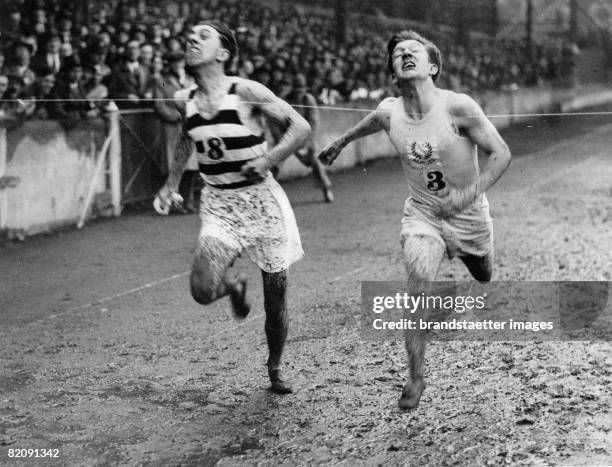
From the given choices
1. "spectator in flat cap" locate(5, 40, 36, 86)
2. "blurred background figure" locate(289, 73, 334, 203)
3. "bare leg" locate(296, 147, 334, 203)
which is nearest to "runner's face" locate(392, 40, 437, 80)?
"spectator in flat cap" locate(5, 40, 36, 86)

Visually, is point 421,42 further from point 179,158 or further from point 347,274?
point 347,274

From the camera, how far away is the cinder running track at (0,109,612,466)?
435 cm

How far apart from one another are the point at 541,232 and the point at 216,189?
6236mm

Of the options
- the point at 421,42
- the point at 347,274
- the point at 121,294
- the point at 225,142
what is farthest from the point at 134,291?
the point at 421,42

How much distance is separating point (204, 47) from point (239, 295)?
4.18 feet

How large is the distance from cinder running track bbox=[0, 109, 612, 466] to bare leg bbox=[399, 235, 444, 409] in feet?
0.30

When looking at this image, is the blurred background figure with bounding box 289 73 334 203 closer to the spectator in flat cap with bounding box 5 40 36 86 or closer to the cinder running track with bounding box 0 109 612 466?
the cinder running track with bounding box 0 109 612 466

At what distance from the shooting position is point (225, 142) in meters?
4.88

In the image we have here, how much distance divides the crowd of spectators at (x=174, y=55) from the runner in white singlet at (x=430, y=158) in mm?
3120

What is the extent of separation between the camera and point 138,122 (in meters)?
12.5

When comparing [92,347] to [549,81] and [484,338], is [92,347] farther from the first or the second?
[549,81]

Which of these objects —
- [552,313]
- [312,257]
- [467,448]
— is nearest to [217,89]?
[467,448]

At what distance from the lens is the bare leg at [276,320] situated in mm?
5059

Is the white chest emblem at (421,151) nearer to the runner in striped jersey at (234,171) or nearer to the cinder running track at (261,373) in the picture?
the runner in striped jersey at (234,171)
